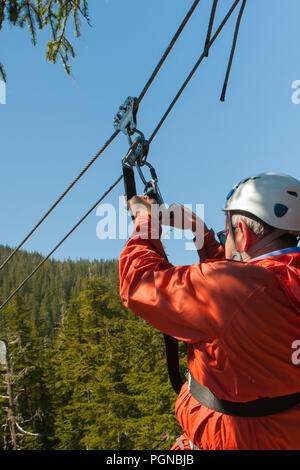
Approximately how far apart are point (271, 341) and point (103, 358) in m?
27.0

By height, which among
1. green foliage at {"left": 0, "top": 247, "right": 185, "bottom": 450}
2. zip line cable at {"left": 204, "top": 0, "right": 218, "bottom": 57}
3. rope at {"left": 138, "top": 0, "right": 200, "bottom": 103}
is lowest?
green foliage at {"left": 0, "top": 247, "right": 185, "bottom": 450}

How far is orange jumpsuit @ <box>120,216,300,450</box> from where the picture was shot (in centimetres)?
176

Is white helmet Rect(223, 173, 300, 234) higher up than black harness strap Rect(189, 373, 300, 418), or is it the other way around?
white helmet Rect(223, 173, 300, 234)

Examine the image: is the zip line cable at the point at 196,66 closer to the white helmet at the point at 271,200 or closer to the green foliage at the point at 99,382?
the white helmet at the point at 271,200

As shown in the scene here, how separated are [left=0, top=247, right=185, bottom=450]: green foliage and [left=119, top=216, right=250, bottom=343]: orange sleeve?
58.7 feet

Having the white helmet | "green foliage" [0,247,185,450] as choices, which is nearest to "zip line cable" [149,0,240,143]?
the white helmet

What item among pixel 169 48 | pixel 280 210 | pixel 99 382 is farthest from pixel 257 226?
pixel 99 382

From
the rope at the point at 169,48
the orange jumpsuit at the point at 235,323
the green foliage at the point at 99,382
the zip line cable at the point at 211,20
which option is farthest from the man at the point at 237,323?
the green foliage at the point at 99,382

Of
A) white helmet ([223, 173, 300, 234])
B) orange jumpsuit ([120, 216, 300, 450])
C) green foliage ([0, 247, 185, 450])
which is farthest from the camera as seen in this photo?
green foliage ([0, 247, 185, 450])

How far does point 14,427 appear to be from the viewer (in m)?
25.2

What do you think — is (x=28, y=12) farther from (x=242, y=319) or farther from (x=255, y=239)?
(x=242, y=319)

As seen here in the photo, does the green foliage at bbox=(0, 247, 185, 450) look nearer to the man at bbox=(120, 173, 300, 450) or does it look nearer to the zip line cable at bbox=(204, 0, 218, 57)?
the zip line cable at bbox=(204, 0, 218, 57)

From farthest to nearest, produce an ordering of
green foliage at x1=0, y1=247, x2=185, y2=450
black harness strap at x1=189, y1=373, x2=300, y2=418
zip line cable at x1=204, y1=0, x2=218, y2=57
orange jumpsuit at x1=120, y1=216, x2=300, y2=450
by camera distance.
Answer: green foliage at x1=0, y1=247, x2=185, y2=450 < zip line cable at x1=204, y1=0, x2=218, y2=57 < black harness strap at x1=189, y1=373, x2=300, y2=418 < orange jumpsuit at x1=120, y1=216, x2=300, y2=450

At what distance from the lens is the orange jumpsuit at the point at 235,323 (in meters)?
1.76
